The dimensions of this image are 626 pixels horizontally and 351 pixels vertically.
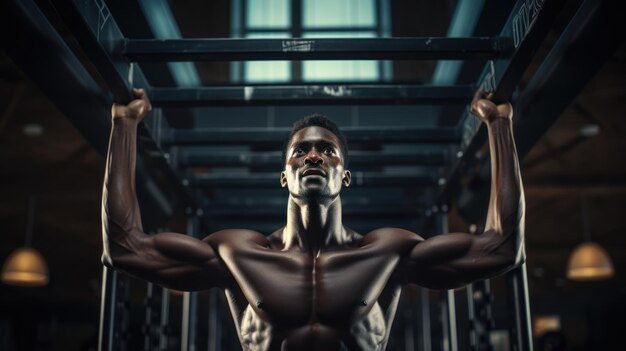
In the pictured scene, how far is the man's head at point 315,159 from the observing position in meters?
2.15

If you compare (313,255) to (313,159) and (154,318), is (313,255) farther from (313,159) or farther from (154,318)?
(154,318)

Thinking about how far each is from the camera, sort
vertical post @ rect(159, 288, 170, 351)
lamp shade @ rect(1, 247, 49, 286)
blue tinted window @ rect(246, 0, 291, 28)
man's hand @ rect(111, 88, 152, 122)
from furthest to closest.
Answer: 1. lamp shade @ rect(1, 247, 49, 286)
2. blue tinted window @ rect(246, 0, 291, 28)
3. vertical post @ rect(159, 288, 170, 351)
4. man's hand @ rect(111, 88, 152, 122)

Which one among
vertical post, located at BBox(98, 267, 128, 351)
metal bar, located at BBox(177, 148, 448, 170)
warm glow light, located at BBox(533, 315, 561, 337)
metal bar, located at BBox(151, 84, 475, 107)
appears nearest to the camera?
metal bar, located at BBox(151, 84, 475, 107)

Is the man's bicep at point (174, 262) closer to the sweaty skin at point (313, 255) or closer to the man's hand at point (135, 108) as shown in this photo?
the sweaty skin at point (313, 255)

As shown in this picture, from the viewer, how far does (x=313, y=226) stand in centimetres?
226

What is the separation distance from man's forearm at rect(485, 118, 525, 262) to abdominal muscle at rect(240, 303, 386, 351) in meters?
0.50

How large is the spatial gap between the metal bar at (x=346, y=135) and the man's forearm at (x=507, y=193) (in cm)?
67

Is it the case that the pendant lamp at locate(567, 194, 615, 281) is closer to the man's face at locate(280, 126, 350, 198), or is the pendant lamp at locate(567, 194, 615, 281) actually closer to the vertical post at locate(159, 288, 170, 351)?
the vertical post at locate(159, 288, 170, 351)

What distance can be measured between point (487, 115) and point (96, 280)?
1310 centimetres

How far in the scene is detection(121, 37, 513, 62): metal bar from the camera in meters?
2.14

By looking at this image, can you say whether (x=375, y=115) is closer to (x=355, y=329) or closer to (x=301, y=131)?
(x=301, y=131)

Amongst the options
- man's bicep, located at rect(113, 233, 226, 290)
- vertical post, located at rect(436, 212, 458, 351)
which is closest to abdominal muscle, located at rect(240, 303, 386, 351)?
man's bicep, located at rect(113, 233, 226, 290)

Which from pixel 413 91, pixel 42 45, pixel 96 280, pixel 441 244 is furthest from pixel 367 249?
pixel 96 280

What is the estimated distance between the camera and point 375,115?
3.52 metres
